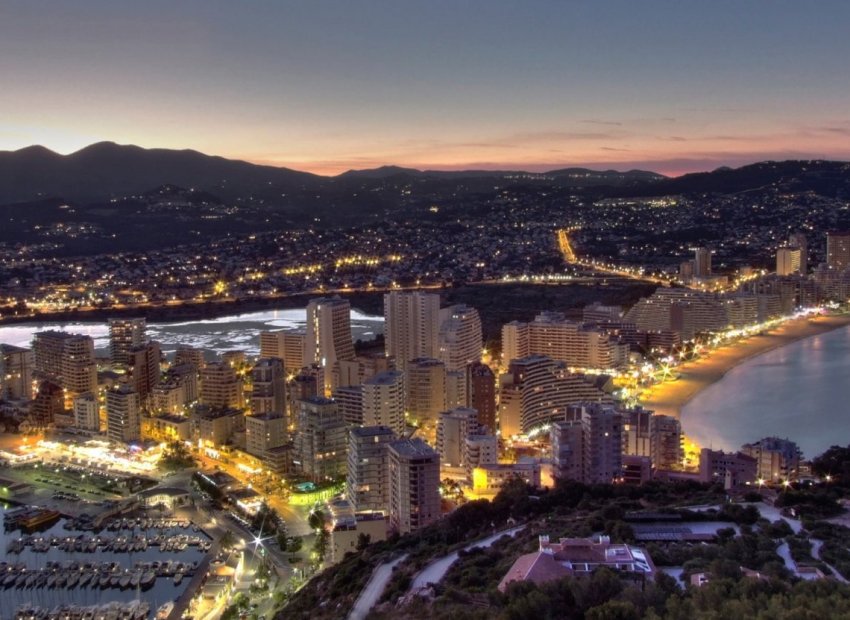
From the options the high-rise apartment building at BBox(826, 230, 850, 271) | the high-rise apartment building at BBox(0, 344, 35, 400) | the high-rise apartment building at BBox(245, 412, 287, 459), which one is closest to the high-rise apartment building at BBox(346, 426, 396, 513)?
the high-rise apartment building at BBox(245, 412, 287, 459)

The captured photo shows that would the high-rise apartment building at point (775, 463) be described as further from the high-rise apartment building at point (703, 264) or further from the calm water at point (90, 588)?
the high-rise apartment building at point (703, 264)

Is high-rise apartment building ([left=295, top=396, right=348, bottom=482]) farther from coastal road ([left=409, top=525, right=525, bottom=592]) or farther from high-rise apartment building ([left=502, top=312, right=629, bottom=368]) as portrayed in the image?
high-rise apartment building ([left=502, top=312, right=629, bottom=368])

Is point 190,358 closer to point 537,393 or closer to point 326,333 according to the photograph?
point 326,333

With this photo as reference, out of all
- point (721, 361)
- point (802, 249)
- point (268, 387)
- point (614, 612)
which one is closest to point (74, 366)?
point (268, 387)

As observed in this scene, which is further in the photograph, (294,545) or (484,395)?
(484,395)

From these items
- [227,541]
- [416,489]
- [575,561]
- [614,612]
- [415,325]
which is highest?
[614,612]

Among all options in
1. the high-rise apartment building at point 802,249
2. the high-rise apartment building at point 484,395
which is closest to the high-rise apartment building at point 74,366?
the high-rise apartment building at point 484,395

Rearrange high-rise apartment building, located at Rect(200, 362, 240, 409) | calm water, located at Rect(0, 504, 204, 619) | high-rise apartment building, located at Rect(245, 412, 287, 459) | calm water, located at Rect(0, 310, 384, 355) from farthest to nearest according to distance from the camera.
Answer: calm water, located at Rect(0, 310, 384, 355)
high-rise apartment building, located at Rect(200, 362, 240, 409)
high-rise apartment building, located at Rect(245, 412, 287, 459)
calm water, located at Rect(0, 504, 204, 619)

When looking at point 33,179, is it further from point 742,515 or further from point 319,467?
point 742,515
